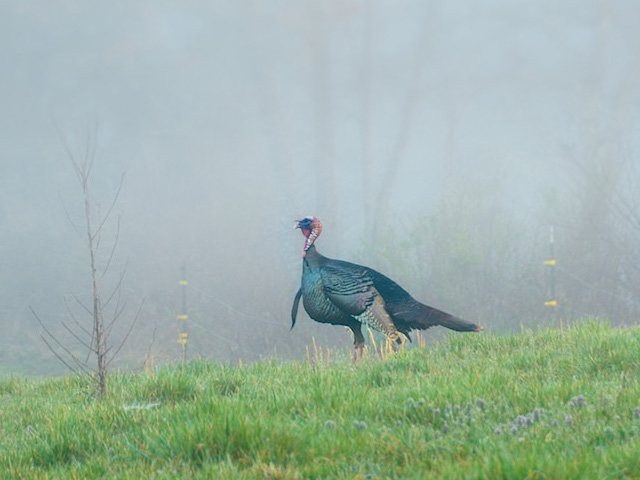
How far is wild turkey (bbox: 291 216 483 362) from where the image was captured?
7629mm

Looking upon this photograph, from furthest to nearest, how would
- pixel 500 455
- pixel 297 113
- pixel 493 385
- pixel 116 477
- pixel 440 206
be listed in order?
1. pixel 297 113
2. pixel 440 206
3. pixel 493 385
4. pixel 116 477
5. pixel 500 455

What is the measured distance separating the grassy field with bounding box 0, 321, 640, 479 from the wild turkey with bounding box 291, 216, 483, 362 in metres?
1.47

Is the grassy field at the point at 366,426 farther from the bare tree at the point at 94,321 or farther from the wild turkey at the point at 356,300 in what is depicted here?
the wild turkey at the point at 356,300

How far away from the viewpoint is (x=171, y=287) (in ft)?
75.6

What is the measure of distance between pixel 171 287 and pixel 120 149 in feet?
46.6

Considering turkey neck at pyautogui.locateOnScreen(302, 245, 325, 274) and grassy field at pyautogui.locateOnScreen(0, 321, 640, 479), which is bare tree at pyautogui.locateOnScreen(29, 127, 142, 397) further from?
turkey neck at pyautogui.locateOnScreen(302, 245, 325, 274)

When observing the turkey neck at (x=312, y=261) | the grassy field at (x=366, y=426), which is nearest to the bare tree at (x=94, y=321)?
the grassy field at (x=366, y=426)

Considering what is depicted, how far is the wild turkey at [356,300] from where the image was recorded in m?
7.63

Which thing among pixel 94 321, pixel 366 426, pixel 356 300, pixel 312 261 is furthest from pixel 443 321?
pixel 94 321

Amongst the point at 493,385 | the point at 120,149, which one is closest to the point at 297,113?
the point at 120,149

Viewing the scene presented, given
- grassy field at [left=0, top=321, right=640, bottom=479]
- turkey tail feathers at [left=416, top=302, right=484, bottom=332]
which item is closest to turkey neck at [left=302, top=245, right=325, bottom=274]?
turkey tail feathers at [left=416, top=302, right=484, bottom=332]

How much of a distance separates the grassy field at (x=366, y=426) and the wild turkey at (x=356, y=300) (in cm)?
147

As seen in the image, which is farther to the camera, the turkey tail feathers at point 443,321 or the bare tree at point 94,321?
the turkey tail feathers at point 443,321

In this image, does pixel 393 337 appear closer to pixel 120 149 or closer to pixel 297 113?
pixel 120 149
